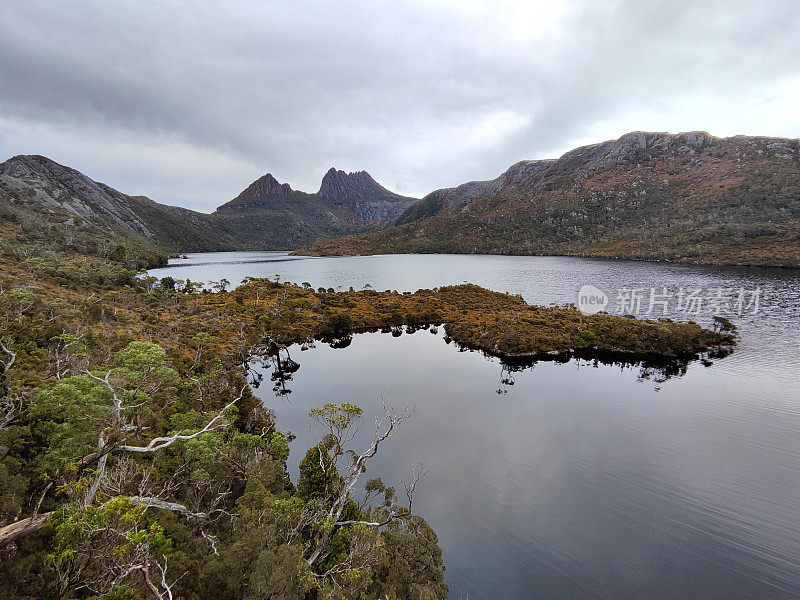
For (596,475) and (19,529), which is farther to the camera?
(596,475)

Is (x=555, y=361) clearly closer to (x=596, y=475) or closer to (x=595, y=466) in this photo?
(x=595, y=466)

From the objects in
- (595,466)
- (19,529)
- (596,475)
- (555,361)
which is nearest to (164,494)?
(19,529)

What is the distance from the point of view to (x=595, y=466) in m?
25.8

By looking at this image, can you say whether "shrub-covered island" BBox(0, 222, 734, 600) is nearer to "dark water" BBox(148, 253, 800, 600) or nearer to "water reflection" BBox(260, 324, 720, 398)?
"dark water" BBox(148, 253, 800, 600)

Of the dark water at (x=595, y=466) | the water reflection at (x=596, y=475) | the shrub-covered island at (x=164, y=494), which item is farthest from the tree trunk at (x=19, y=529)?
the dark water at (x=595, y=466)

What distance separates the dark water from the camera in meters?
17.9

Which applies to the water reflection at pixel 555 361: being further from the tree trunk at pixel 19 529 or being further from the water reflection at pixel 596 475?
the tree trunk at pixel 19 529

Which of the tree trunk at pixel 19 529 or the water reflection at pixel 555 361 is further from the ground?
the tree trunk at pixel 19 529

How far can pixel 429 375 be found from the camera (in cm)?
4359

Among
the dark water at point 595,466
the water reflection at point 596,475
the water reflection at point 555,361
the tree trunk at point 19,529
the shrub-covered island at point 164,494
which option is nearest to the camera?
the tree trunk at point 19,529

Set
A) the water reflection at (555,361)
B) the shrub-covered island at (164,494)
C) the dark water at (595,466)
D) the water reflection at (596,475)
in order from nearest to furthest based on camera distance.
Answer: the shrub-covered island at (164,494), the water reflection at (596,475), the dark water at (595,466), the water reflection at (555,361)

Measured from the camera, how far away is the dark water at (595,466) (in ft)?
58.9

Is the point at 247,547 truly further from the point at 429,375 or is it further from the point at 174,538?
the point at 429,375

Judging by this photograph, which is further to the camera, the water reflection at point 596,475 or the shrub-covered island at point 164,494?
A: the water reflection at point 596,475
